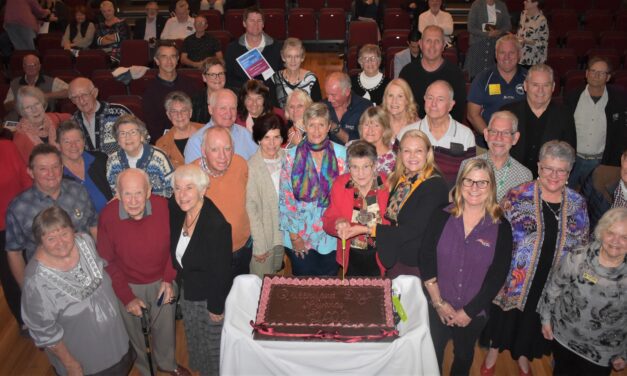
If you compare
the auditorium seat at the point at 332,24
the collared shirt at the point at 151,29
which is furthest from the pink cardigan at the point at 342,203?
the auditorium seat at the point at 332,24

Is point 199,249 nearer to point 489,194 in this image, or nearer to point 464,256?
point 464,256

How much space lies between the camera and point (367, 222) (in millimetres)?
3324

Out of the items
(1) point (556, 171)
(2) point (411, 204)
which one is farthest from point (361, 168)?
(1) point (556, 171)

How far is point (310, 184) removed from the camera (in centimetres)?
359

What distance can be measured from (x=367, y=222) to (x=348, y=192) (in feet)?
0.71

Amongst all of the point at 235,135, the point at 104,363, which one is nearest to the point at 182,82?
the point at 235,135

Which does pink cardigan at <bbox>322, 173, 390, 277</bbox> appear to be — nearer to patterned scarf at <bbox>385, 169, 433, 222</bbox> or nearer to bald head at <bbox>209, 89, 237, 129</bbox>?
patterned scarf at <bbox>385, 169, 433, 222</bbox>

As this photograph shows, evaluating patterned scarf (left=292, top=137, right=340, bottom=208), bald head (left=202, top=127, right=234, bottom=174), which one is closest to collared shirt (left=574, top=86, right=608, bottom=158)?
patterned scarf (left=292, top=137, right=340, bottom=208)

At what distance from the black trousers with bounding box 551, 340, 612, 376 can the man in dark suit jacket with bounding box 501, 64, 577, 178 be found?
4.96ft

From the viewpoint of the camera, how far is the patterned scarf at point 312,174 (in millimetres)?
3600

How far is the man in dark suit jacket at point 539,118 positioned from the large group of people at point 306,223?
1cm

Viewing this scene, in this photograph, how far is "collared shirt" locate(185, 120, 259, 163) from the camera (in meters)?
3.86

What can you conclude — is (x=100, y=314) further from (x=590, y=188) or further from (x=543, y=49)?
(x=543, y=49)

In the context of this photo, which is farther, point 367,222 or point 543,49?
point 543,49
